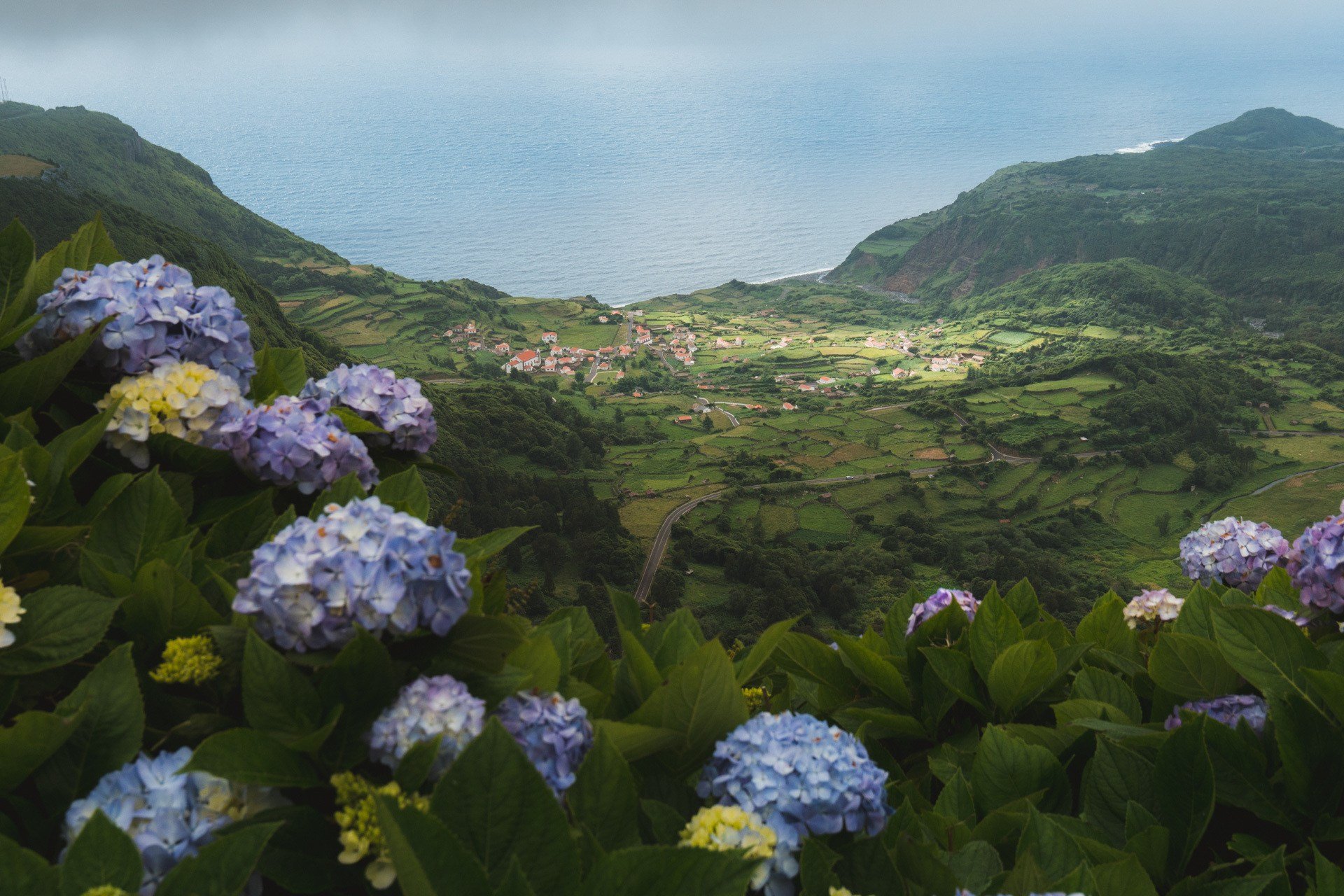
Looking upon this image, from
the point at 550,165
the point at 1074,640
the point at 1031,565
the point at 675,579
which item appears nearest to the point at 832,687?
the point at 1074,640

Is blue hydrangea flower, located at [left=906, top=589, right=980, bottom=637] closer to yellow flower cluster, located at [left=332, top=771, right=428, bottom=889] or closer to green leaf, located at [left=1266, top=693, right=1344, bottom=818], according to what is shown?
green leaf, located at [left=1266, top=693, right=1344, bottom=818]

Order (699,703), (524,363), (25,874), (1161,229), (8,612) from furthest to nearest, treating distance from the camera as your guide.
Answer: (1161,229)
(524,363)
(699,703)
(8,612)
(25,874)

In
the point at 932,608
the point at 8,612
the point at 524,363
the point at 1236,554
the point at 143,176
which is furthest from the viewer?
the point at 143,176

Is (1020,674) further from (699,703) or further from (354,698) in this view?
(354,698)

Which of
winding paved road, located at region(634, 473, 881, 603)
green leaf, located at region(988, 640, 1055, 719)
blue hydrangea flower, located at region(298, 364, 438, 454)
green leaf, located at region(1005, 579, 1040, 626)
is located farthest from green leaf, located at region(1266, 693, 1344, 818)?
winding paved road, located at region(634, 473, 881, 603)

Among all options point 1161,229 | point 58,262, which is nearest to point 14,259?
point 58,262
